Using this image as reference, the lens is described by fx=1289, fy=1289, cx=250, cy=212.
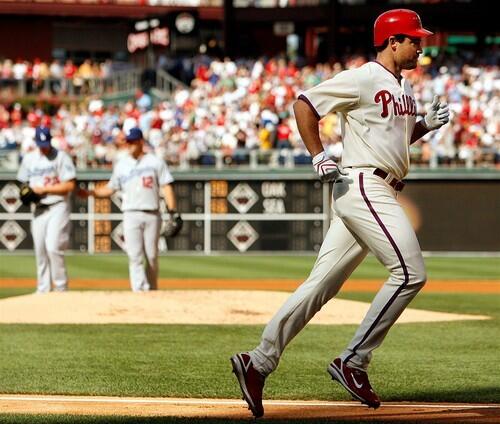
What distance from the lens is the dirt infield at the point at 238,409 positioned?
261 inches

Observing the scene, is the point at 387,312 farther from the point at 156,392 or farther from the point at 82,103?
the point at 82,103

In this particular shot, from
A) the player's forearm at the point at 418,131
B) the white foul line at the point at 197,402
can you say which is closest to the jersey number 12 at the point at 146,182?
the white foul line at the point at 197,402

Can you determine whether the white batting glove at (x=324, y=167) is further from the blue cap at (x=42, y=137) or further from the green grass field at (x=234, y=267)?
the green grass field at (x=234, y=267)

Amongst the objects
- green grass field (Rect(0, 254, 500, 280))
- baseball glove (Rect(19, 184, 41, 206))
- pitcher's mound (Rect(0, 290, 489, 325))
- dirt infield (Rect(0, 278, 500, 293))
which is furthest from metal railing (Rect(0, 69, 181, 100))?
pitcher's mound (Rect(0, 290, 489, 325))

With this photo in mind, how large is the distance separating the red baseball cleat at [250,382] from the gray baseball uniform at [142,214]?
7.83 m

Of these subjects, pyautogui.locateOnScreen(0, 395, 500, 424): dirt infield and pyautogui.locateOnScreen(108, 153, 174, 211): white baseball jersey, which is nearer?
pyautogui.locateOnScreen(0, 395, 500, 424): dirt infield

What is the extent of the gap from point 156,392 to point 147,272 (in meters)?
7.12

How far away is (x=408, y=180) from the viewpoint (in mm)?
26297

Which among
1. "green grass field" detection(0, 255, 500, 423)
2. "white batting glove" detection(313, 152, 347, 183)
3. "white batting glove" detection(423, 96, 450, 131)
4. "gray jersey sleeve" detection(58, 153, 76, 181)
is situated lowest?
"green grass field" detection(0, 255, 500, 423)

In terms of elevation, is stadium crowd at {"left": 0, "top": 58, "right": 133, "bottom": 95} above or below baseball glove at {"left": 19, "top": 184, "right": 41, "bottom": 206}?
above

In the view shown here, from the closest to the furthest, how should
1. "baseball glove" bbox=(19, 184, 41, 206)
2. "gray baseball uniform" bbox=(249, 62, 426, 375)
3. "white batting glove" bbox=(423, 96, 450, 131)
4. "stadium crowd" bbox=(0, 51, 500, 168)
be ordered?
"gray baseball uniform" bbox=(249, 62, 426, 375), "white batting glove" bbox=(423, 96, 450, 131), "baseball glove" bbox=(19, 184, 41, 206), "stadium crowd" bbox=(0, 51, 500, 168)

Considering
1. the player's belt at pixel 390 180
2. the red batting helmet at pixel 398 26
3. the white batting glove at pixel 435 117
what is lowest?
the player's belt at pixel 390 180

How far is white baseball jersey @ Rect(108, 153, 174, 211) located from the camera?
14.7m

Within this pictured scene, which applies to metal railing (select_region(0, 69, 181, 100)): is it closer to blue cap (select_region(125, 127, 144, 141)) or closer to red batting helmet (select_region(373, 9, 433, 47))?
blue cap (select_region(125, 127, 144, 141))
